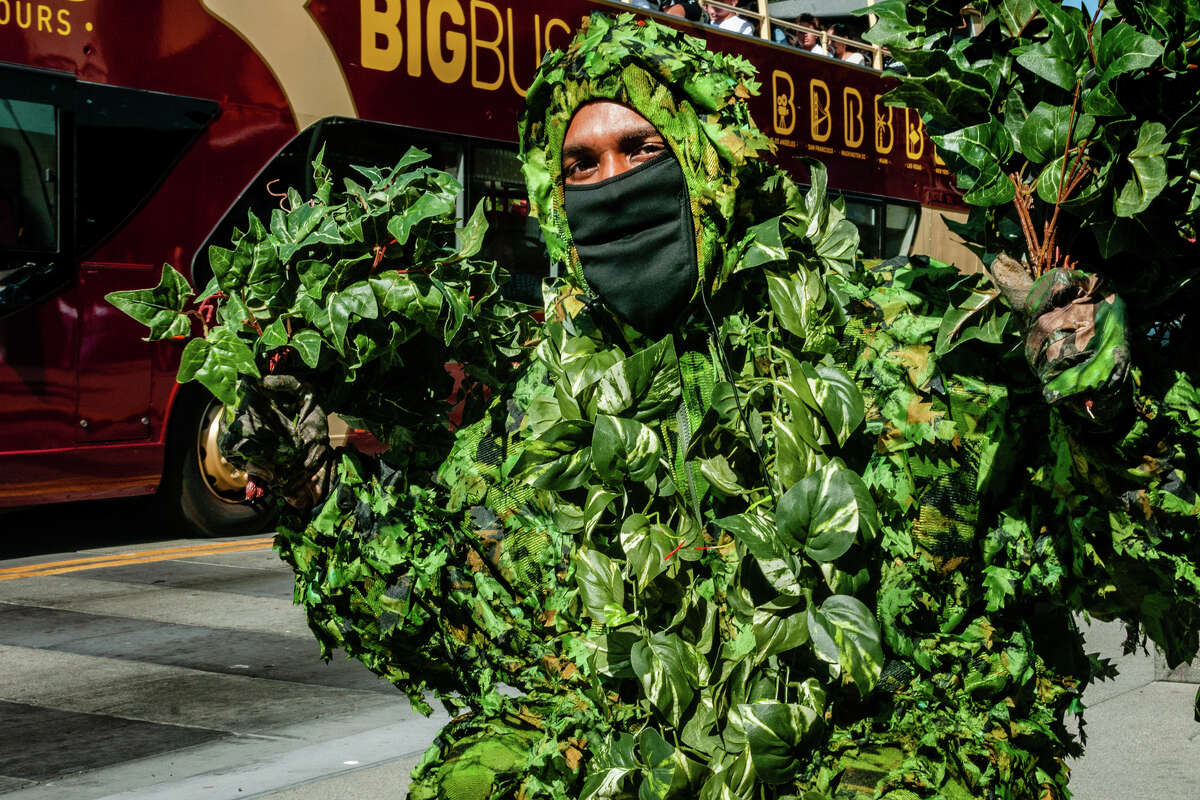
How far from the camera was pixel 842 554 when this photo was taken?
1.89 metres

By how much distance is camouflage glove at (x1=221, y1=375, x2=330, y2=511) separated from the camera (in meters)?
2.18

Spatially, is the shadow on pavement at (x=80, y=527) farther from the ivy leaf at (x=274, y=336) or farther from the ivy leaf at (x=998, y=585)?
the ivy leaf at (x=998, y=585)

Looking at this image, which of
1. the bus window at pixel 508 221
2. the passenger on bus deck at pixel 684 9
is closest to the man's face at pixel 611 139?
the bus window at pixel 508 221

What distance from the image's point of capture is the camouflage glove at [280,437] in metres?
2.18

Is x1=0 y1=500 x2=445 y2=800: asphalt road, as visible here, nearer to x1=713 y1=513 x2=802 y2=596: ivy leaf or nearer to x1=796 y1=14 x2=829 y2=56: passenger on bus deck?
x1=713 y1=513 x2=802 y2=596: ivy leaf

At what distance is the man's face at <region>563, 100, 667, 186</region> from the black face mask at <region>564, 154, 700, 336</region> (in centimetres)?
2

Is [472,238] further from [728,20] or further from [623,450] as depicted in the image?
[728,20]

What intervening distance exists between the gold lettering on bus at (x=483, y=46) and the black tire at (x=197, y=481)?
294cm

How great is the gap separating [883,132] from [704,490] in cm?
1117

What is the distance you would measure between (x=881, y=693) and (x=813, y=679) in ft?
0.48

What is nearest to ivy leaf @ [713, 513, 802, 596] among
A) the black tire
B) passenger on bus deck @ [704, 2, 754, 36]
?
the black tire

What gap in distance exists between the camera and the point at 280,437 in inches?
86.6

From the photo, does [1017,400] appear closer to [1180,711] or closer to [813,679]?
[813,679]

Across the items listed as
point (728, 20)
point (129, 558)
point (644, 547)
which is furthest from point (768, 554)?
point (728, 20)
